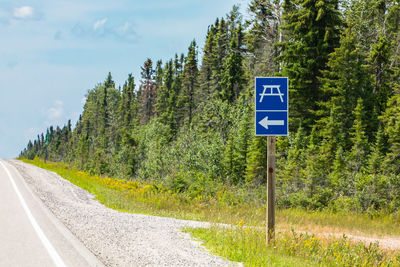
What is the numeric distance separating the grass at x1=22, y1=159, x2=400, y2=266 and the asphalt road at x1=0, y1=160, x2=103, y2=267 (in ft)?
9.75

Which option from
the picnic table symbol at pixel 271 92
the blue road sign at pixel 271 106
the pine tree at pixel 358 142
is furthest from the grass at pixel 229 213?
the picnic table symbol at pixel 271 92

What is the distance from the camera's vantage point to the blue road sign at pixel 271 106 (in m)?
7.98

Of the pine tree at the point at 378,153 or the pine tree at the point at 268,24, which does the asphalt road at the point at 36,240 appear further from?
the pine tree at the point at 268,24

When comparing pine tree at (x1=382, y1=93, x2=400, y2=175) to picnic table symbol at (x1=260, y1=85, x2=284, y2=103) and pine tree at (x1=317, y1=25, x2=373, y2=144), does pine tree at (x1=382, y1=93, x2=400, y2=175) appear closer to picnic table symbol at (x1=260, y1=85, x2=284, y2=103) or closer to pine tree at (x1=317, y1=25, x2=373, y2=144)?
pine tree at (x1=317, y1=25, x2=373, y2=144)

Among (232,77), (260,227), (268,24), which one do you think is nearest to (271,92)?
(260,227)

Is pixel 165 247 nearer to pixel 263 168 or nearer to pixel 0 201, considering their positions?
pixel 0 201

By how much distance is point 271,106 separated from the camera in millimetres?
8047

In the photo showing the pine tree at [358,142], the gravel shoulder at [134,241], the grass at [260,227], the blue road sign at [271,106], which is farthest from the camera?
the pine tree at [358,142]

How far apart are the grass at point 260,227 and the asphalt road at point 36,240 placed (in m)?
2.97

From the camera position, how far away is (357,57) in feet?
90.5

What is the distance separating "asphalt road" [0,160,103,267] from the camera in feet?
22.0

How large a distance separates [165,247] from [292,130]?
23.0 m

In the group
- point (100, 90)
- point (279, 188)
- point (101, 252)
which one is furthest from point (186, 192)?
point (100, 90)

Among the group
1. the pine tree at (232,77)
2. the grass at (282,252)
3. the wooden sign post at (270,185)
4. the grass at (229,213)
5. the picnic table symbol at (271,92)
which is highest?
the pine tree at (232,77)
